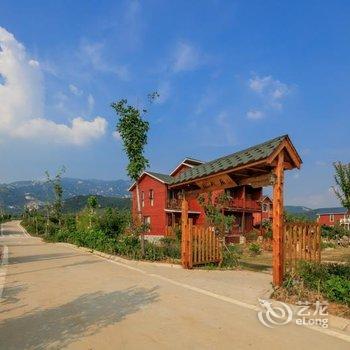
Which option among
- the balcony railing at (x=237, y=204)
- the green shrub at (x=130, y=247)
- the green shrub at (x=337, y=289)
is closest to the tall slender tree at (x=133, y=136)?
the green shrub at (x=130, y=247)

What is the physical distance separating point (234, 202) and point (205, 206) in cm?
2748

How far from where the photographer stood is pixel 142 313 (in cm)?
729

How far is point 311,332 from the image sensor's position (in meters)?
6.32

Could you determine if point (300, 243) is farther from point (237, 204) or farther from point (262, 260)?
point (237, 204)

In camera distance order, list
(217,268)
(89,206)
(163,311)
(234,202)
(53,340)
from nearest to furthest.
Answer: (53,340), (163,311), (217,268), (89,206), (234,202)

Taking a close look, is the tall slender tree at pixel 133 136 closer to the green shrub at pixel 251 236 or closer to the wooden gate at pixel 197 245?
the wooden gate at pixel 197 245

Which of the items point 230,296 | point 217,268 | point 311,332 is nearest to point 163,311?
point 230,296

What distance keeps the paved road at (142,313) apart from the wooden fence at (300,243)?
3.25 feet

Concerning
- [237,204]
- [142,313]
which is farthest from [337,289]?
[237,204]

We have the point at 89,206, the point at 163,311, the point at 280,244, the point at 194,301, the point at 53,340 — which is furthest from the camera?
the point at 89,206

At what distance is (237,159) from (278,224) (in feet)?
7.90

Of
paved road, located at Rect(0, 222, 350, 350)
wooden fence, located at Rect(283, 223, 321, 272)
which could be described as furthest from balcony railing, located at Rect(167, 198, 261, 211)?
paved road, located at Rect(0, 222, 350, 350)

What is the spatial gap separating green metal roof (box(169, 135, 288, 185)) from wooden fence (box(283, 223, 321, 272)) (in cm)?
195

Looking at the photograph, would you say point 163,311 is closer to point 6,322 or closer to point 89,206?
point 6,322
